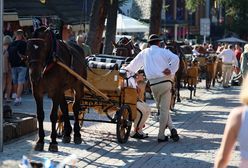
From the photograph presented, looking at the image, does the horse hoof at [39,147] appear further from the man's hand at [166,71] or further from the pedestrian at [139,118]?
the man's hand at [166,71]

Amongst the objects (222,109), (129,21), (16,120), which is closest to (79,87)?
(16,120)

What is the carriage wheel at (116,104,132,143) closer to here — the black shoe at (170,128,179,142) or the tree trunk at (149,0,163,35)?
the black shoe at (170,128,179,142)

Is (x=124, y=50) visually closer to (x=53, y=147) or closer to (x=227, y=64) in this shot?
(x=53, y=147)

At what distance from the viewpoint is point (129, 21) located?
32.9 metres

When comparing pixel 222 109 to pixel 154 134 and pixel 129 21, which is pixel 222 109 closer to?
pixel 154 134

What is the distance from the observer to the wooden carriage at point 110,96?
11375mm

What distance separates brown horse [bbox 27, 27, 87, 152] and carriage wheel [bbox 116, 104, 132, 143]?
0.74m

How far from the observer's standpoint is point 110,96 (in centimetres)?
1189

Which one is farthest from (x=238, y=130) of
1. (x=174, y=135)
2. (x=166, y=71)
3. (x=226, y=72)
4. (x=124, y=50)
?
(x=226, y=72)

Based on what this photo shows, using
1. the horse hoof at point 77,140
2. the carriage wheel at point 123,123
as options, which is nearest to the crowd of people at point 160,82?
the carriage wheel at point 123,123

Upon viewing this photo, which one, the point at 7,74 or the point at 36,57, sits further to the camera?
the point at 7,74

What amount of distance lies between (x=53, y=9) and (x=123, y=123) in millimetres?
23719

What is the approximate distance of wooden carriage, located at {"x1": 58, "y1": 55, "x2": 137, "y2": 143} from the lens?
448 inches

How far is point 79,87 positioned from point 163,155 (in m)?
2.12
